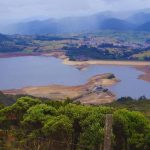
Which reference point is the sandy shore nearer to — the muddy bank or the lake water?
the lake water

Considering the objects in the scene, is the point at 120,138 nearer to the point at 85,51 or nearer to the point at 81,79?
the point at 81,79

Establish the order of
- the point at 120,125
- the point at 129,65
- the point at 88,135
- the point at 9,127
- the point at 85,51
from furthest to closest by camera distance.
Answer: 1. the point at 85,51
2. the point at 129,65
3. the point at 9,127
4. the point at 120,125
5. the point at 88,135

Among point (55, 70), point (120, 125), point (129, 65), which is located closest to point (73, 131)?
point (120, 125)

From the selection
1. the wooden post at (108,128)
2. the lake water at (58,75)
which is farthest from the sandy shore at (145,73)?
the wooden post at (108,128)

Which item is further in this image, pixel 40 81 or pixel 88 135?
pixel 40 81

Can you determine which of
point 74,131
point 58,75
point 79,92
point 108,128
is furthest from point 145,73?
point 108,128

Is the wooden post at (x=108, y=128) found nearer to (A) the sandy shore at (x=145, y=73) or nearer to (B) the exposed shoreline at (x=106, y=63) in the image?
(A) the sandy shore at (x=145, y=73)
